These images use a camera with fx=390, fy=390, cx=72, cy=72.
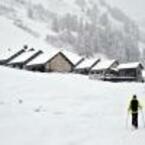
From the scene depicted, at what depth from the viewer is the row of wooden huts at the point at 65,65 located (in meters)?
67.4

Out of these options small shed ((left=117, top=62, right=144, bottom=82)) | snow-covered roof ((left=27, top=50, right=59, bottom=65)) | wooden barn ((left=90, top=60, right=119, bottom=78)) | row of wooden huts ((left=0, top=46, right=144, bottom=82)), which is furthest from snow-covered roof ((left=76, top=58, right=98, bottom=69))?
snow-covered roof ((left=27, top=50, right=59, bottom=65))

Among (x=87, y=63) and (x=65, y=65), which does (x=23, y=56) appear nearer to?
(x=65, y=65)

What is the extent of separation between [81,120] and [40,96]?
6.32 metres

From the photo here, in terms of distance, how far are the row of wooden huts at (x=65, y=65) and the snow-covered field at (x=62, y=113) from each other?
76.5ft

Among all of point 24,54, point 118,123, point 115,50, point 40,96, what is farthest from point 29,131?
point 115,50

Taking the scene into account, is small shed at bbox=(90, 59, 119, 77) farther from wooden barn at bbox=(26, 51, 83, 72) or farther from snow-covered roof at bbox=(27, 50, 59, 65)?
snow-covered roof at bbox=(27, 50, 59, 65)

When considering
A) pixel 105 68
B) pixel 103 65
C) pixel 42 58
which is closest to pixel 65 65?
pixel 42 58

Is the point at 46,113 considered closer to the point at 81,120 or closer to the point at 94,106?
the point at 81,120

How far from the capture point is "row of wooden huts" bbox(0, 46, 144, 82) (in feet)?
221

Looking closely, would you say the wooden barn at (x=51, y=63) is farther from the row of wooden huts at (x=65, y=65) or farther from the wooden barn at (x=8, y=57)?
the wooden barn at (x=8, y=57)

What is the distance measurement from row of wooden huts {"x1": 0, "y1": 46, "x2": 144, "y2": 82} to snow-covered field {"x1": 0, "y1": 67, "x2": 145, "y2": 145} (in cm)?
2332

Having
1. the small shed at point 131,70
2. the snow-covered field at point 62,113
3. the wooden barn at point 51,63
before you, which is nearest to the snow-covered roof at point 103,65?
the small shed at point 131,70

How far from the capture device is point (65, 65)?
71312mm

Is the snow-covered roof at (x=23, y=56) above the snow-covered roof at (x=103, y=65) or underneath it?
above
